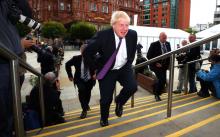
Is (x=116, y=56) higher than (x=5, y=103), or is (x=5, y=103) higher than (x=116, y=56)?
(x=116, y=56)

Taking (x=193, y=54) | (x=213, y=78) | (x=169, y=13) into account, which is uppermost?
(x=169, y=13)

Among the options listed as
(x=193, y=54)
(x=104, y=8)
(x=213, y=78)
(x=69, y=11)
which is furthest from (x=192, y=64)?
(x=104, y=8)

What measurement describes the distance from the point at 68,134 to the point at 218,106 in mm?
2067

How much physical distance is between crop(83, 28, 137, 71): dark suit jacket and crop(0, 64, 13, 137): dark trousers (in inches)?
39.3

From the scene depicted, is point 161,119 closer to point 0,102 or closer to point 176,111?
point 176,111

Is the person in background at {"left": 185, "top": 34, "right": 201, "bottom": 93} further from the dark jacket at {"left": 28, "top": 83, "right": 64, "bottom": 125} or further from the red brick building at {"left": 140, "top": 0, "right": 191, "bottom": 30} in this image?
the red brick building at {"left": 140, "top": 0, "right": 191, "bottom": 30}

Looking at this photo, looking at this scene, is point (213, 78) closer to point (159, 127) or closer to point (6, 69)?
point (159, 127)

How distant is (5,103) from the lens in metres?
2.15

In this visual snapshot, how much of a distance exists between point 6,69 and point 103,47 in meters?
1.11

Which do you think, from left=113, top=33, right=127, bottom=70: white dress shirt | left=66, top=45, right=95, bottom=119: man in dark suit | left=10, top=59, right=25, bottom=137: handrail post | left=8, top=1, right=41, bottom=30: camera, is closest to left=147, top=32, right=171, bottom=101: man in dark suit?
left=66, top=45, right=95, bottom=119: man in dark suit

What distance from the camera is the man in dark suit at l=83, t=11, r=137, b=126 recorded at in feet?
9.11

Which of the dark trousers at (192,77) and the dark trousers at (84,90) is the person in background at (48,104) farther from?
the dark trousers at (192,77)

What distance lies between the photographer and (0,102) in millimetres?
2102

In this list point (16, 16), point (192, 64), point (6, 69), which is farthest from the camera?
point (192, 64)
